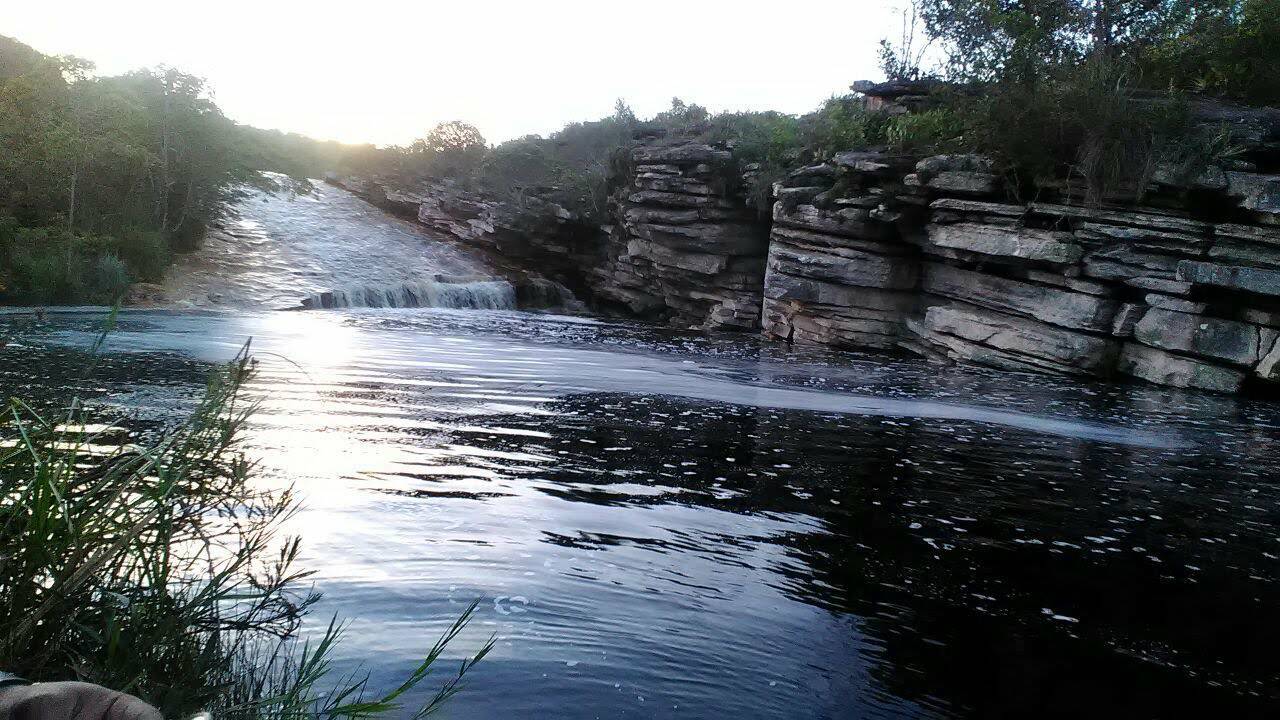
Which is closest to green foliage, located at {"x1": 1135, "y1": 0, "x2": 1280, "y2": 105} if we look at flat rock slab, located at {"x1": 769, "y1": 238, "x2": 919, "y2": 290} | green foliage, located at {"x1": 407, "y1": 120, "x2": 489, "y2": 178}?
flat rock slab, located at {"x1": 769, "y1": 238, "x2": 919, "y2": 290}

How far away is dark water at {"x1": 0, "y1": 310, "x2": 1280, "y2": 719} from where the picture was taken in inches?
130

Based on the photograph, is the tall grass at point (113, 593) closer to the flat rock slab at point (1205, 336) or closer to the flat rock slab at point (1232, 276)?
the flat rock slab at point (1232, 276)

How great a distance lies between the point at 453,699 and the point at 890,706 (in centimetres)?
149

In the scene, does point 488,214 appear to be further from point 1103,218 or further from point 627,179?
point 1103,218

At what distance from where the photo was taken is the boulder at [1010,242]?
15023mm

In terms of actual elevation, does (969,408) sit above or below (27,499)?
below

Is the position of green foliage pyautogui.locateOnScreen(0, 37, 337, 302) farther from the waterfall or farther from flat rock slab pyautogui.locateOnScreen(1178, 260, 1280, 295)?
flat rock slab pyautogui.locateOnScreen(1178, 260, 1280, 295)

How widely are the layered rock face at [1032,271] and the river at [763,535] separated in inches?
87.6

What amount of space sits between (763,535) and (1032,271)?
12855 millimetres

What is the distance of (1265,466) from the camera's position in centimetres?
823

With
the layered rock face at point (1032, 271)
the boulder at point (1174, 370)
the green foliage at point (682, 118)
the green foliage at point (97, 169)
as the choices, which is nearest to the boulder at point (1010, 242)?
the layered rock face at point (1032, 271)

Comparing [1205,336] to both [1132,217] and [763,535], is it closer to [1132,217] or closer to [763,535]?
[1132,217]

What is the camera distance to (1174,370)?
46.3 ft

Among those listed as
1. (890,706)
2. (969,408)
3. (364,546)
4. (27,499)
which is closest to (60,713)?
(27,499)
